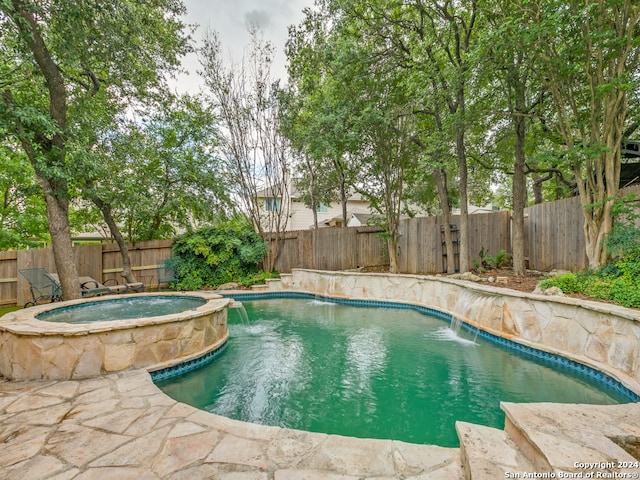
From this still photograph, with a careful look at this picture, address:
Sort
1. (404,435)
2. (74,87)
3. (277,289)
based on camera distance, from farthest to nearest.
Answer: (277,289) < (74,87) < (404,435)

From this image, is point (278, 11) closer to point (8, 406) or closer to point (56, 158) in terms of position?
point (56, 158)

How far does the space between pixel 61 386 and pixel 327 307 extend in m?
5.46

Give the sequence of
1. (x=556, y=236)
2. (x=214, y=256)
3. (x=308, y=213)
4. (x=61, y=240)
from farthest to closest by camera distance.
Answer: (x=308, y=213), (x=214, y=256), (x=556, y=236), (x=61, y=240)

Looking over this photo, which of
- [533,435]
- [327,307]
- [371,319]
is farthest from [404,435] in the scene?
[327,307]

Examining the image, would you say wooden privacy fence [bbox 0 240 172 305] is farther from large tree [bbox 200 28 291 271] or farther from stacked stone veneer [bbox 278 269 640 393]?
stacked stone veneer [bbox 278 269 640 393]

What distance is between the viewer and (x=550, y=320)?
13.5 ft

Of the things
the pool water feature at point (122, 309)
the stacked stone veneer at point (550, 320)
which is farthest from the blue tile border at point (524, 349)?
the pool water feature at point (122, 309)

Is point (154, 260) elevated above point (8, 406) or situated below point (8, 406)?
above

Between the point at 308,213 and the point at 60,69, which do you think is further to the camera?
the point at 308,213

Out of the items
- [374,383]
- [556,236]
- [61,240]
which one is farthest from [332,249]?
[61,240]

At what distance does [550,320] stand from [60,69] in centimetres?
1012

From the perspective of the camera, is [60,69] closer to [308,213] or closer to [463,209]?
[463,209]

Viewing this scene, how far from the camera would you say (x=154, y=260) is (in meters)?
9.68

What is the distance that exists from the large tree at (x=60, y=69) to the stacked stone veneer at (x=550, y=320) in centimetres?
786
